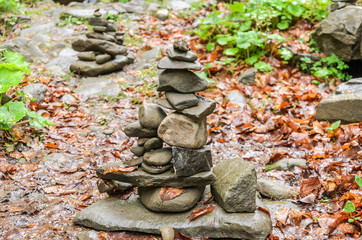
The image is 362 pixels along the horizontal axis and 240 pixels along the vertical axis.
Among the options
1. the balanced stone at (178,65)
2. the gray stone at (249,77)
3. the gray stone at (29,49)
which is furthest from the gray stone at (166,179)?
the gray stone at (29,49)

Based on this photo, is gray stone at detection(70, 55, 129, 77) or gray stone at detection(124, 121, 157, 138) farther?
gray stone at detection(70, 55, 129, 77)

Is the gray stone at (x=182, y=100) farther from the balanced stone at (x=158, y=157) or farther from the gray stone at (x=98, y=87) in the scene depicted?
the gray stone at (x=98, y=87)

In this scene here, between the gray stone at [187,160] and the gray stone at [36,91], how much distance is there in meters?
3.58

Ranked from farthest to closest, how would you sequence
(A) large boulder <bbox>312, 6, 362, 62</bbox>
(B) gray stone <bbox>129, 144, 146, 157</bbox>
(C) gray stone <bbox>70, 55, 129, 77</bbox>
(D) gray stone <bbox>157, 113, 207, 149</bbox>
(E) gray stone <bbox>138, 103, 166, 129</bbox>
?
1. (C) gray stone <bbox>70, 55, 129, 77</bbox>
2. (A) large boulder <bbox>312, 6, 362, 62</bbox>
3. (B) gray stone <bbox>129, 144, 146, 157</bbox>
4. (E) gray stone <bbox>138, 103, 166, 129</bbox>
5. (D) gray stone <bbox>157, 113, 207, 149</bbox>

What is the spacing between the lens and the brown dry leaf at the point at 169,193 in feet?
10.0

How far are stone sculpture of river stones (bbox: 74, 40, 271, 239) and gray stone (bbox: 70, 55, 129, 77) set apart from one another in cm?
413

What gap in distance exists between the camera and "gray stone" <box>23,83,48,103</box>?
5.45m

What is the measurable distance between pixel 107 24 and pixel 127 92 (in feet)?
6.35

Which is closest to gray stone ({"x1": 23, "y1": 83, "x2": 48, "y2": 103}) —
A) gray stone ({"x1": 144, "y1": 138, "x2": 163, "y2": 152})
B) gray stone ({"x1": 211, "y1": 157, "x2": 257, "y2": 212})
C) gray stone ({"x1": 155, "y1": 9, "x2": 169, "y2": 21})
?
gray stone ({"x1": 144, "y1": 138, "x2": 163, "y2": 152})

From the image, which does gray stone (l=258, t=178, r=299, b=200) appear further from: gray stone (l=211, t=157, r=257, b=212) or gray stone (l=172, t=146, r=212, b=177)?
gray stone (l=172, t=146, r=212, b=177)

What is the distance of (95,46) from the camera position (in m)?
6.96

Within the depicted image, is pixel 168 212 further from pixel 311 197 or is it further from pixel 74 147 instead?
pixel 74 147

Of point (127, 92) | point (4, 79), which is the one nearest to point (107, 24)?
point (127, 92)

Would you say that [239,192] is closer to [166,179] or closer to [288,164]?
[166,179]
